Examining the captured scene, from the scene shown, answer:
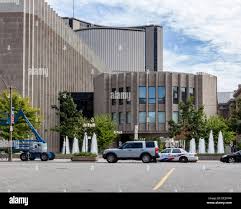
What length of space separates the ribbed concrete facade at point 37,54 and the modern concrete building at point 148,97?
910 centimetres

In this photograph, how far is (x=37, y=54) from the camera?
80.9 m

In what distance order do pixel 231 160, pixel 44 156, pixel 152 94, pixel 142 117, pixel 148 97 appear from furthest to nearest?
1. pixel 142 117
2. pixel 152 94
3. pixel 148 97
4. pixel 44 156
5. pixel 231 160

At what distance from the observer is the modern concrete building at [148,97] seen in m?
88.2

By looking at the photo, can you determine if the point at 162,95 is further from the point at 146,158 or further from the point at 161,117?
the point at 146,158

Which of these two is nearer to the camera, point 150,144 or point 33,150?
point 150,144

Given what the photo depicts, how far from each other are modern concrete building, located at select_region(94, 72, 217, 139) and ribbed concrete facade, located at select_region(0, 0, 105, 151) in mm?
9098

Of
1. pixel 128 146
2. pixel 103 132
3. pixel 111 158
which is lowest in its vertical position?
pixel 111 158

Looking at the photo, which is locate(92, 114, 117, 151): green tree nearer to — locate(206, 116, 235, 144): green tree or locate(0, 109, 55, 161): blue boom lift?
locate(206, 116, 235, 144): green tree

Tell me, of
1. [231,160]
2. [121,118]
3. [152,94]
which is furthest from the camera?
[121,118]

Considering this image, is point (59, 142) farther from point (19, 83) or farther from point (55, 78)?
point (19, 83)

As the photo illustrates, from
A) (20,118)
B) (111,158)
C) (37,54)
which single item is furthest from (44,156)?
(37,54)

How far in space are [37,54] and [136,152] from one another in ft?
142

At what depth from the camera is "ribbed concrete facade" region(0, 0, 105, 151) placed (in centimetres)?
7781
